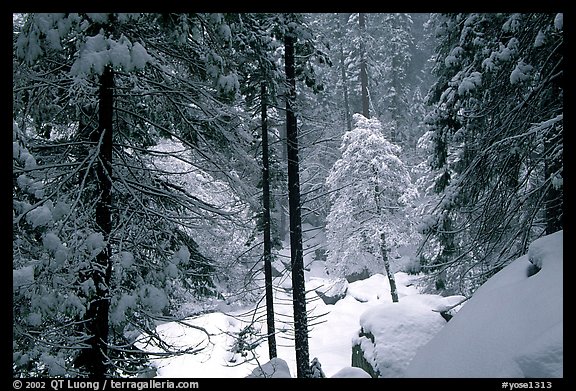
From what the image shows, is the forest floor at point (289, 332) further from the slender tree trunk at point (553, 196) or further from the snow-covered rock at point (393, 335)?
the slender tree trunk at point (553, 196)

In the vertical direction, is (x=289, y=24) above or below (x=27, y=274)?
above

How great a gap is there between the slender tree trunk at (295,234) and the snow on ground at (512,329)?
519 centimetres

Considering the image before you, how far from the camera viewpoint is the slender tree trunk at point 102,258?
4.05 metres

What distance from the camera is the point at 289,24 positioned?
344 inches

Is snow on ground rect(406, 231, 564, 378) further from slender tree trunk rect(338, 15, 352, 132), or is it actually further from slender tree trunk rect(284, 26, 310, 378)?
slender tree trunk rect(338, 15, 352, 132)

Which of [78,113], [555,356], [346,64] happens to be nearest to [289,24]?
[78,113]

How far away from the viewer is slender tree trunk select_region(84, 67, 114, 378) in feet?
13.3

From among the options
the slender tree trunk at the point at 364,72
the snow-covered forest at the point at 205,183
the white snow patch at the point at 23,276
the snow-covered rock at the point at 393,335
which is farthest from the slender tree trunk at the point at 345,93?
the white snow patch at the point at 23,276

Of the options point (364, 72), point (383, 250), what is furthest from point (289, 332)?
point (364, 72)

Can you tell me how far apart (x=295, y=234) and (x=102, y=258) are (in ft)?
18.9

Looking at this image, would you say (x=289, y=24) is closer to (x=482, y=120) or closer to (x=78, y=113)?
(x=482, y=120)

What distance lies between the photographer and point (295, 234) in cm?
932
